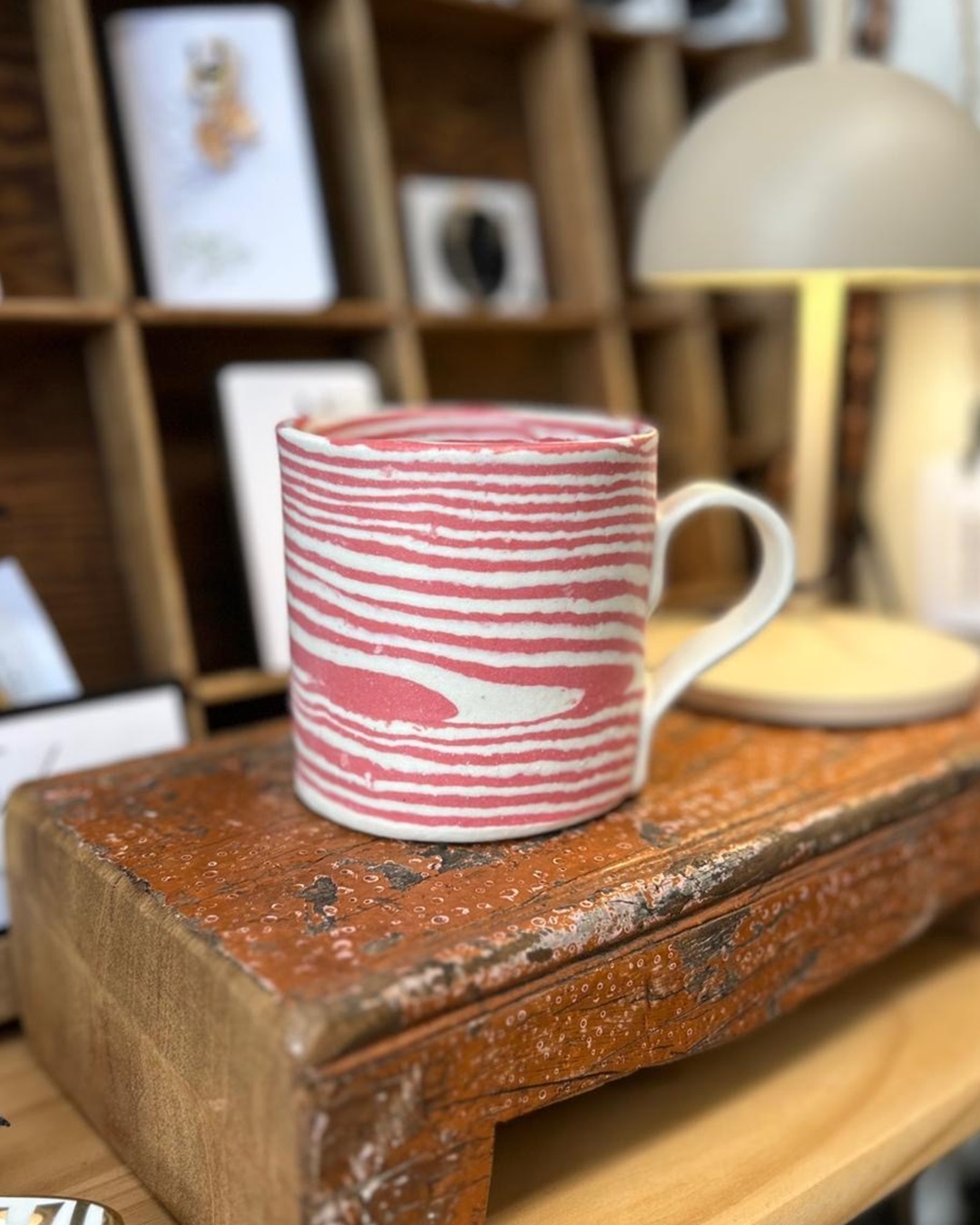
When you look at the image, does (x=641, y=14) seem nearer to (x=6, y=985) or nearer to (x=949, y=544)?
(x=949, y=544)

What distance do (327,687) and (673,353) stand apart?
77 centimetres

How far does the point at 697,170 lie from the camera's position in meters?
0.76

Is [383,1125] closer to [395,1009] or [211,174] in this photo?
[395,1009]

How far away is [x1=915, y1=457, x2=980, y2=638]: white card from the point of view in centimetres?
108

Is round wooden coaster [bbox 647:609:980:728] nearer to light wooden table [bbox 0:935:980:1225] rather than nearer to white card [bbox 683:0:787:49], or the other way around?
light wooden table [bbox 0:935:980:1225]

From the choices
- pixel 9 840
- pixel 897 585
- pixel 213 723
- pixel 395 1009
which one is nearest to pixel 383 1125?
pixel 395 1009

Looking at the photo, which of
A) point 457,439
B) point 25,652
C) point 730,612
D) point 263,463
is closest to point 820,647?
point 730,612

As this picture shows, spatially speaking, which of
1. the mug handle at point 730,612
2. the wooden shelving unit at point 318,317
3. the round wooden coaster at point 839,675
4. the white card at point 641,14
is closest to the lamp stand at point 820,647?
the round wooden coaster at point 839,675

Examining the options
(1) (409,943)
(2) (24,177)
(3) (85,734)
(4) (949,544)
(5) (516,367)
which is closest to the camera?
(1) (409,943)

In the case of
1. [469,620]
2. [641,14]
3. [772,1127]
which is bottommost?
[772,1127]

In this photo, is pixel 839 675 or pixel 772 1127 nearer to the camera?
pixel 772 1127

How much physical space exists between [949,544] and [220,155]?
74 centimetres

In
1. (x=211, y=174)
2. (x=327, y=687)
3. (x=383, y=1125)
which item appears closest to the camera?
(x=383, y=1125)

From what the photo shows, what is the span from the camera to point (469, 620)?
0.55m
